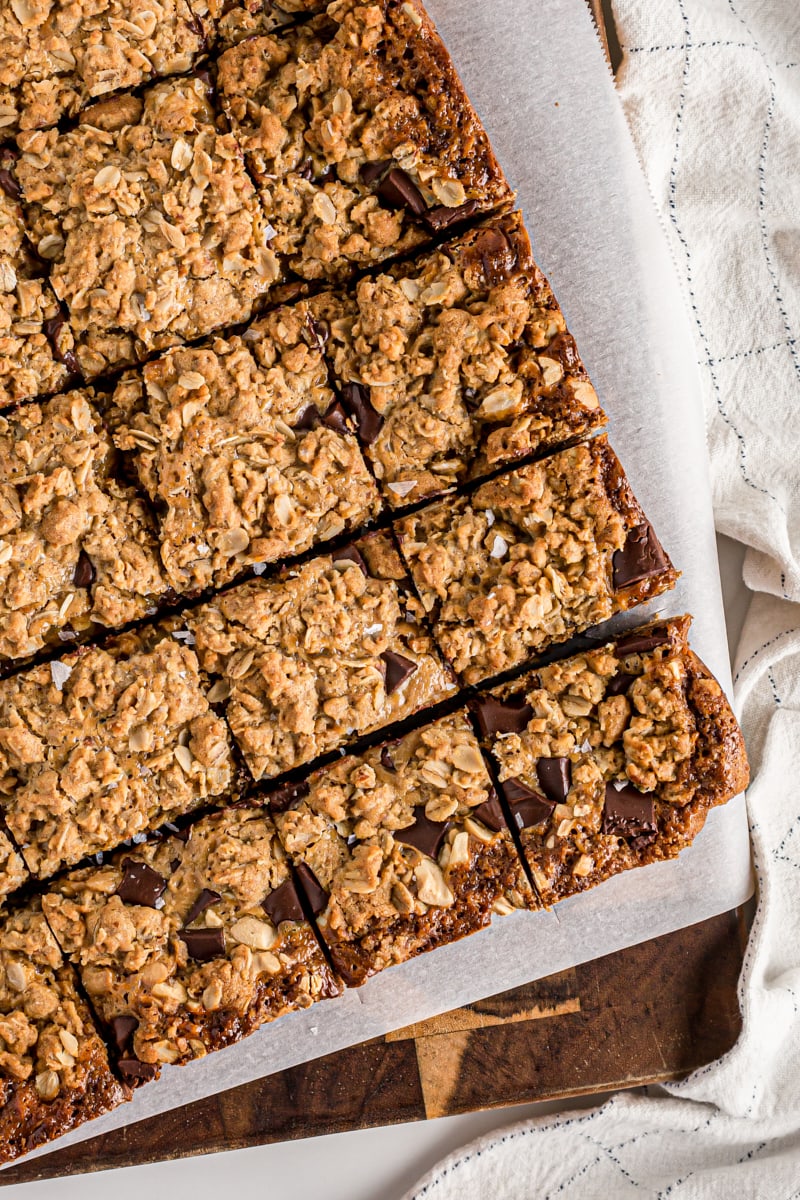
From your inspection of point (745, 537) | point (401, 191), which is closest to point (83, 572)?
point (401, 191)

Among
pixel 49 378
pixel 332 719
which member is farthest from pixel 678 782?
pixel 49 378

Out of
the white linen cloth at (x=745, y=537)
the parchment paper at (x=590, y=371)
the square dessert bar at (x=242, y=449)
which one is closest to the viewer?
the square dessert bar at (x=242, y=449)

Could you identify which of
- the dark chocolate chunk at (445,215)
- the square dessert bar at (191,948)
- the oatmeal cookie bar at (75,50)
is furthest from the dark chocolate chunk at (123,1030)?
the oatmeal cookie bar at (75,50)

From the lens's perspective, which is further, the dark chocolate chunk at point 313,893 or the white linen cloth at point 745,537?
the white linen cloth at point 745,537

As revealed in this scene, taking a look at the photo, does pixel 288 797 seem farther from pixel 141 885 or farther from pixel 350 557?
pixel 350 557

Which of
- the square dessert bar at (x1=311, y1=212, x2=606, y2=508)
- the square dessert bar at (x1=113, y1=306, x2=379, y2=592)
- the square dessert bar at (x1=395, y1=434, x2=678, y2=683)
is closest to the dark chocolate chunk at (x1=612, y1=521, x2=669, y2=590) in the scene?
the square dessert bar at (x1=395, y1=434, x2=678, y2=683)

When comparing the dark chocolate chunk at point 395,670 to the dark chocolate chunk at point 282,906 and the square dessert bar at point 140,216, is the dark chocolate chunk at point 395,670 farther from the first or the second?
the square dessert bar at point 140,216
